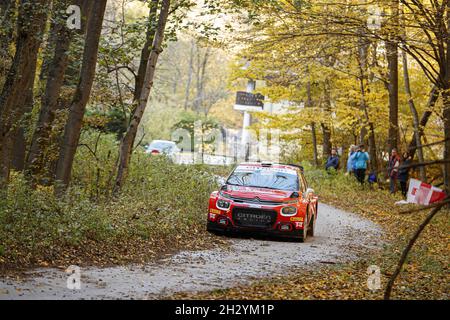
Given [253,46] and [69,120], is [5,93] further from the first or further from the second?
[253,46]

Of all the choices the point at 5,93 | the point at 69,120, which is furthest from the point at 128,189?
the point at 5,93

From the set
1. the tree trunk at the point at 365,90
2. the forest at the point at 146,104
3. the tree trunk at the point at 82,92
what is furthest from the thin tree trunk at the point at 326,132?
the tree trunk at the point at 82,92

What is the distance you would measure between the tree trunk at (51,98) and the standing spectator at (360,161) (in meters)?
16.2

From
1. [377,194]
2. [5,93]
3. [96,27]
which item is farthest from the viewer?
[377,194]

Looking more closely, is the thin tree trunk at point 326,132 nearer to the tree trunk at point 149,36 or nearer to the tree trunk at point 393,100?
the tree trunk at point 393,100

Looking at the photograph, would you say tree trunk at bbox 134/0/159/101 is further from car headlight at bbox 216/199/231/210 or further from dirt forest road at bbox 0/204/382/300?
dirt forest road at bbox 0/204/382/300

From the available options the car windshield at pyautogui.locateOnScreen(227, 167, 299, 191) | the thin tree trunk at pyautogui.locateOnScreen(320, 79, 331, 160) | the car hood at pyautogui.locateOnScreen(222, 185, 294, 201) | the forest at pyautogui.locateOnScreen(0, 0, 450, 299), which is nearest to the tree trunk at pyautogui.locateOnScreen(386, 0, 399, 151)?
the forest at pyautogui.locateOnScreen(0, 0, 450, 299)

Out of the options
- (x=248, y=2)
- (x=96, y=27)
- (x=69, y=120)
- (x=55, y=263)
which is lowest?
(x=55, y=263)

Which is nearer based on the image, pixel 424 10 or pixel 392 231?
pixel 392 231

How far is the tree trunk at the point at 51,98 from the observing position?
59.5 ft

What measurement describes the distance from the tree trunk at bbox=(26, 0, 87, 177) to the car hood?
4.79m

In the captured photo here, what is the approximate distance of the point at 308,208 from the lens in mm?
17062

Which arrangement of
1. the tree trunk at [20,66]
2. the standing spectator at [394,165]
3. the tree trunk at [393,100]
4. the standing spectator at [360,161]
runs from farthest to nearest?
1. the standing spectator at [360,161]
2. the tree trunk at [393,100]
3. the standing spectator at [394,165]
4. the tree trunk at [20,66]

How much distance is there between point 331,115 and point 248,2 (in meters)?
18.1
